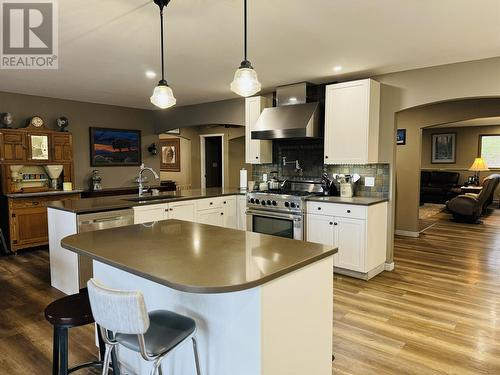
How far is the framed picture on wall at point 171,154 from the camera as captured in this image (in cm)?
1009

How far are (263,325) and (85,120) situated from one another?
5.84 metres

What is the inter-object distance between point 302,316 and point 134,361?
47.5 inches

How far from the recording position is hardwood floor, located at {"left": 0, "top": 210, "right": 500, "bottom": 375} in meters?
2.44

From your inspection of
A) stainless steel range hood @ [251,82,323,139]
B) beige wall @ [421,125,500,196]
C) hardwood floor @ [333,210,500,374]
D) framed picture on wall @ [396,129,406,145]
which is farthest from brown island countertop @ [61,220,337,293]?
beige wall @ [421,125,500,196]

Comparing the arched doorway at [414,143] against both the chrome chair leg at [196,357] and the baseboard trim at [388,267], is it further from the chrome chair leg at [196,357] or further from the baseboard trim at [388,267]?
the chrome chair leg at [196,357]

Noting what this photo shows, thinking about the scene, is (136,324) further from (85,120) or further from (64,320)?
(85,120)

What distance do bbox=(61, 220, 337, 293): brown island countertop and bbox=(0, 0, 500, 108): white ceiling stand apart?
5.20 ft

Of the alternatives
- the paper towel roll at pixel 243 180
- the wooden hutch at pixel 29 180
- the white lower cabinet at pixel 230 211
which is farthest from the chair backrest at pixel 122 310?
the wooden hutch at pixel 29 180

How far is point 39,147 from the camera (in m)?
5.57

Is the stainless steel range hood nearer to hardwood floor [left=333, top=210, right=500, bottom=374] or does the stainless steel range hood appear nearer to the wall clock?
hardwood floor [left=333, top=210, right=500, bottom=374]

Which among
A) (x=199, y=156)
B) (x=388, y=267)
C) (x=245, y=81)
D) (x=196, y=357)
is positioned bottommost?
(x=388, y=267)

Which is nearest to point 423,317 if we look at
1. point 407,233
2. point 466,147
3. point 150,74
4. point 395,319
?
point 395,319

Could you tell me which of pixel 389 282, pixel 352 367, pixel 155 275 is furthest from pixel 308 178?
pixel 155 275

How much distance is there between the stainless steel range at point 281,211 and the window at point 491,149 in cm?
856
